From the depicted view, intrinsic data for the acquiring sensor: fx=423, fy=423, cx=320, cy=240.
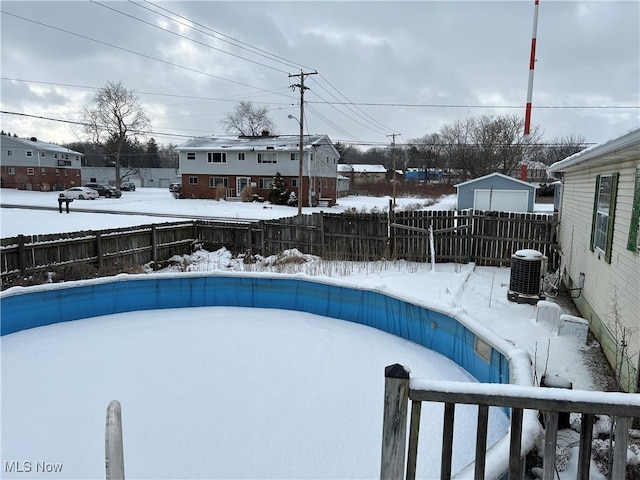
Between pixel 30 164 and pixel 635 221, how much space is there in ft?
149

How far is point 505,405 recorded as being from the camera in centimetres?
166

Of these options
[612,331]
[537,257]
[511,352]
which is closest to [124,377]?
[511,352]

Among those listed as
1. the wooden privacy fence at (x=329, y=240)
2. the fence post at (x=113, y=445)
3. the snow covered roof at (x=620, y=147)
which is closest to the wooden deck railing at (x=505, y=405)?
the fence post at (x=113, y=445)

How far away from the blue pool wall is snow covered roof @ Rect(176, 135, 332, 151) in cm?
2121

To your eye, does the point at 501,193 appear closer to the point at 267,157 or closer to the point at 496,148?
the point at 267,157

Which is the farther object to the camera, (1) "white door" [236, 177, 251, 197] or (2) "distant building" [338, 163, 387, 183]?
(2) "distant building" [338, 163, 387, 183]

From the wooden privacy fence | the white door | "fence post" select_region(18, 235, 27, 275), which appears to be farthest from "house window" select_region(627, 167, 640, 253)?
the white door

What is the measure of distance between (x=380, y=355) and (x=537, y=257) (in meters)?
3.33

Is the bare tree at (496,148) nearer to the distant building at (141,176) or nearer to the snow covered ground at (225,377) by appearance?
the snow covered ground at (225,377)

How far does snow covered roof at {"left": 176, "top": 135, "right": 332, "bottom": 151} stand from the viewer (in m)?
28.1

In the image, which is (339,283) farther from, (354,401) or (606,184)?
(606,184)

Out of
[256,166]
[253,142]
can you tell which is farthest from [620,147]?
[253,142]

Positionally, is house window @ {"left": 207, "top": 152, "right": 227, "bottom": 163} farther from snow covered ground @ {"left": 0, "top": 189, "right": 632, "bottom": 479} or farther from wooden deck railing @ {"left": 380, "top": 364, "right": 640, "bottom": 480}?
wooden deck railing @ {"left": 380, "top": 364, "right": 640, "bottom": 480}

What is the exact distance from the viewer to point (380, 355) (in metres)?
5.21
